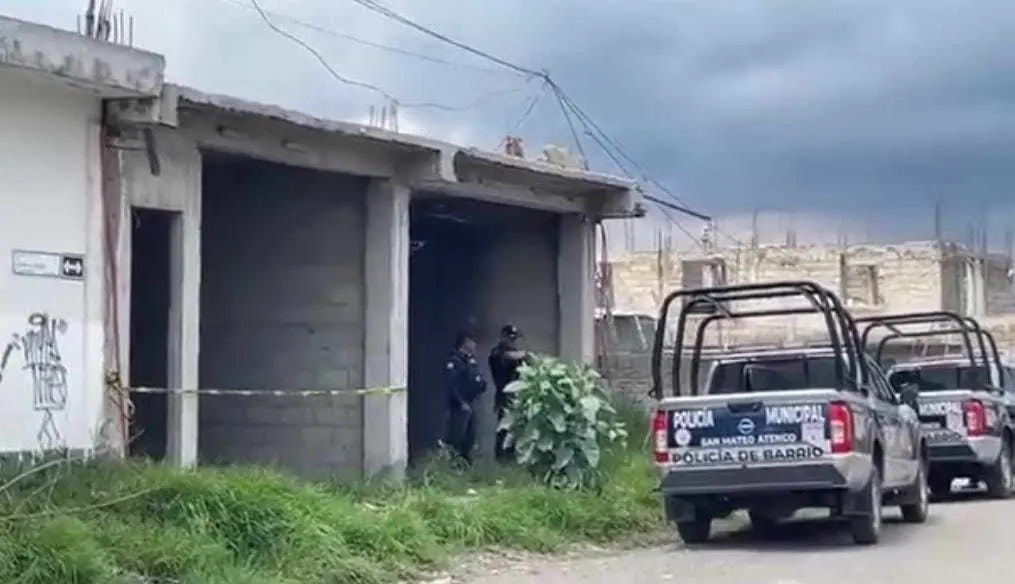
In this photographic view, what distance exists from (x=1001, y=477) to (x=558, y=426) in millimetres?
6933

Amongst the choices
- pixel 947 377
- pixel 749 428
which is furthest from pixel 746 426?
pixel 947 377

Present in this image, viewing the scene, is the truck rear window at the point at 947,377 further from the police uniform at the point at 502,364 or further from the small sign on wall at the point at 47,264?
the small sign on wall at the point at 47,264

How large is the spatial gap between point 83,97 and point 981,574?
27.0 ft

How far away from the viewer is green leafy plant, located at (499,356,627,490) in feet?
53.0

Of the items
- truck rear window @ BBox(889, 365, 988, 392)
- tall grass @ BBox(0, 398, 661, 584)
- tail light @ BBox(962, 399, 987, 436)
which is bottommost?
tall grass @ BBox(0, 398, 661, 584)

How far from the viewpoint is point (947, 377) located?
20.7 m

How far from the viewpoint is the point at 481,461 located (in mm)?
18219

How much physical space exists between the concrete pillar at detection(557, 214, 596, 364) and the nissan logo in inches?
287

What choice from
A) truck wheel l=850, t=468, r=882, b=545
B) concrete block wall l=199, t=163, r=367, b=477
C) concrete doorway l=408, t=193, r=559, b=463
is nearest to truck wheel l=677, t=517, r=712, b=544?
truck wheel l=850, t=468, r=882, b=545

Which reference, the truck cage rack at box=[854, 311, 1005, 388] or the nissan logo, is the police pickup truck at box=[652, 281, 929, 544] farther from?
the truck cage rack at box=[854, 311, 1005, 388]

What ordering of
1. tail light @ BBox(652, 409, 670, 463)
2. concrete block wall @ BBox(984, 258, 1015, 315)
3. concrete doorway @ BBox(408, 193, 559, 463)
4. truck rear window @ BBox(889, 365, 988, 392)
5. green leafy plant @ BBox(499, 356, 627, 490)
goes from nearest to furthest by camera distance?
1. tail light @ BBox(652, 409, 670, 463)
2. green leafy plant @ BBox(499, 356, 627, 490)
3. truck rear window @ BBox(889, 365, 988, 392)
4. concrete doorway @ BBox(408, 193, 559, 463)
5. concrete block wall @ BBox(984, 258, 1015, 315)

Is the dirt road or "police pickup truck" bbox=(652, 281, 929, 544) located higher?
"police pickup truck" bbox=(652, 281, 929, 544)

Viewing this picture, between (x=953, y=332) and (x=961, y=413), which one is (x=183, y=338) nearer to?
(x=961, y=413)

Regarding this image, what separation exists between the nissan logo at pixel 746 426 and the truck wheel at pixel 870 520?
3.94ft
